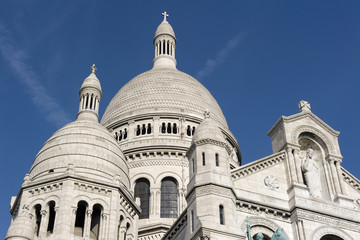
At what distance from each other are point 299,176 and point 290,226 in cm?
289

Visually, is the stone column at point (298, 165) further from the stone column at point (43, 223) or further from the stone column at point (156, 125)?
the stone column at point (156, 125)

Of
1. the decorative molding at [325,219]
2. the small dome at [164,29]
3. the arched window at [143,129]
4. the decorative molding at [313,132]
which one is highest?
the small dome at [164,29]

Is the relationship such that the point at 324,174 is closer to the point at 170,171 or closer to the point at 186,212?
the point at 186,212

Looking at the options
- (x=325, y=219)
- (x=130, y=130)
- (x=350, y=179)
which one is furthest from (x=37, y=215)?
(x=350, y=179)

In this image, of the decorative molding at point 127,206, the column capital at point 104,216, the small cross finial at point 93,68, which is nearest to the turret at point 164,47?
the small cross finial at point 93,68

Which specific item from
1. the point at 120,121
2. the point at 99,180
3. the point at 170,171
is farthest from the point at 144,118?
the point at 99,180

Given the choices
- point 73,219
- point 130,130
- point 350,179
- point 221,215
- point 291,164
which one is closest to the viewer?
point 221,215

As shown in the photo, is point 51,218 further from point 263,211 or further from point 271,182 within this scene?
point 271,182

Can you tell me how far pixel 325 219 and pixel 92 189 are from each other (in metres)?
11.9

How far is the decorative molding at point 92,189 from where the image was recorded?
30.8 meters

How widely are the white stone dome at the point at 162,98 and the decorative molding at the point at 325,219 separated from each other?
2020 centimetres

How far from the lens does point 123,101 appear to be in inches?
1914

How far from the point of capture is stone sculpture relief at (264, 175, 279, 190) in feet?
A: 91.5

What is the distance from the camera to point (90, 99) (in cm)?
3953
